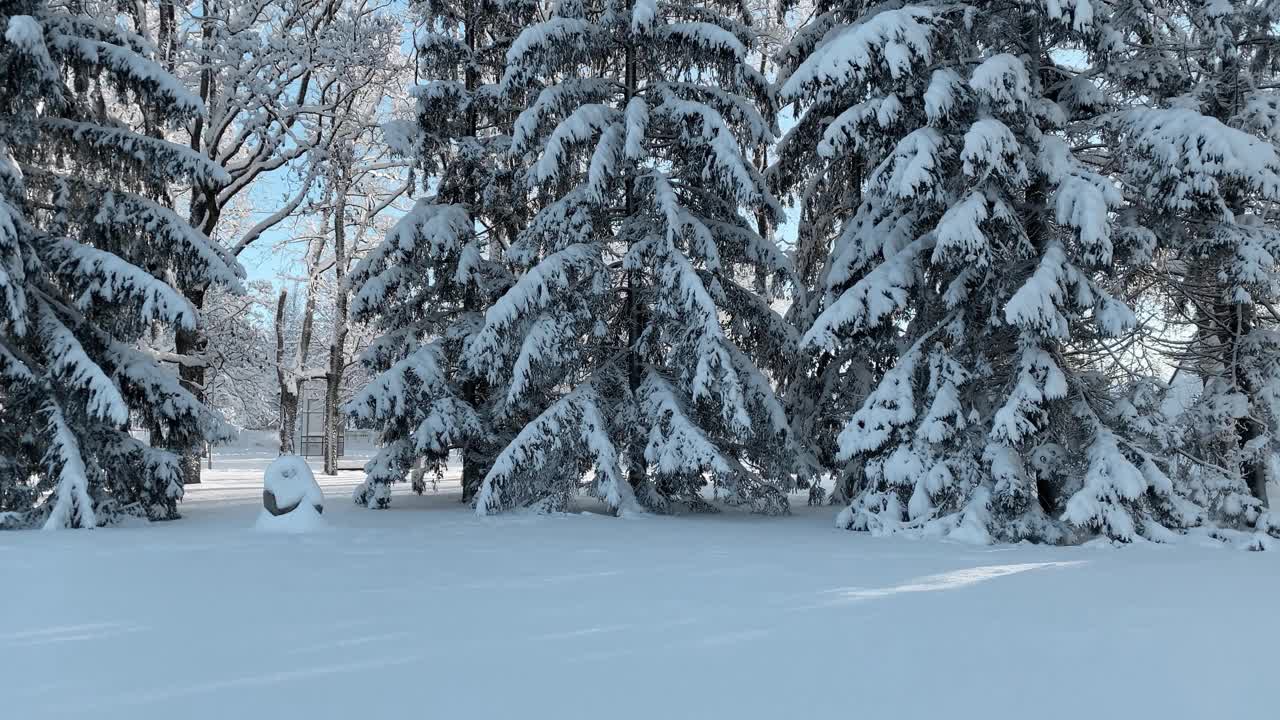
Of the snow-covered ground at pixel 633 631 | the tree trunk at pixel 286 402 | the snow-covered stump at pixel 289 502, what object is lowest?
the snow-covered ground at pixel 633 631

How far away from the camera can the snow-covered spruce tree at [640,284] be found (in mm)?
12422

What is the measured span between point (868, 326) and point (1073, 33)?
4172 millimetres

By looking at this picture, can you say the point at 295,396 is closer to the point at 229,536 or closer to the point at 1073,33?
the point at 229,536

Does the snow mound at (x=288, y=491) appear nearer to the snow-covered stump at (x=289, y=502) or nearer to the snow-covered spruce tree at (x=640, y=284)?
the snow-covered stump at (x=289, y=502)

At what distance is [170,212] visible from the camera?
1279 cm

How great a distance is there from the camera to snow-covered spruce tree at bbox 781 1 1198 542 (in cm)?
995

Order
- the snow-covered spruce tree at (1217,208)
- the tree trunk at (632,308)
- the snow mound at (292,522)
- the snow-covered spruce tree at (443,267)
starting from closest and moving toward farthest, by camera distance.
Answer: the snow-covered spruce tree at (1217,208) < the snow mound at (292,522) < the tree trunk at (632,308) < the snow-covered spruce tree at (443,267)

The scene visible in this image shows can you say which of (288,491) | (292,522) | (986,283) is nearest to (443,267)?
(288,491)

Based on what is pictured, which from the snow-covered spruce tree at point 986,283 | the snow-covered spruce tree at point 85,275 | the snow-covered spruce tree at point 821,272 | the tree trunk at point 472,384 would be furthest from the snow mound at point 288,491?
the snow-covered spruce tree at point 821,272

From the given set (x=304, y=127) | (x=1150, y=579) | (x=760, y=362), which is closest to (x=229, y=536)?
(x=760, y=362)

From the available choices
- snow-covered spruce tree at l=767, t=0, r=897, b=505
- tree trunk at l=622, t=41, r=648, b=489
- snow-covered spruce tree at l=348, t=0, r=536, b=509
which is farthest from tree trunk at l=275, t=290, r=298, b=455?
snow-covered spruce tree at l=767, t=0, r=897, b=505

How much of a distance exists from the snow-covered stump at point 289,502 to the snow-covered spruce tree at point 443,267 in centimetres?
232

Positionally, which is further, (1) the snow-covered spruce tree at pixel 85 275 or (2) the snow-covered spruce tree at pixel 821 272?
(2) the snow-covered spruce tree at pixel 821 272

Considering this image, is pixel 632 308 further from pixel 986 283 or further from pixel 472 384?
pixel 986 283
